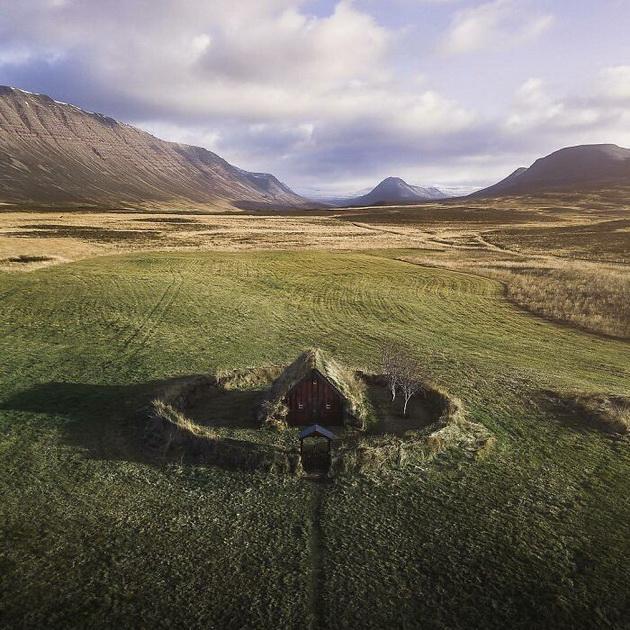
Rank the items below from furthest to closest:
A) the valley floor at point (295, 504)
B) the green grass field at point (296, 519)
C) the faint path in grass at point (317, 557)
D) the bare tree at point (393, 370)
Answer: the bare tree at point (393, 370) → the valley floor at point (295, 504) → the green grass field at point (296, 519) → the faint path in grass at point (317, 557)

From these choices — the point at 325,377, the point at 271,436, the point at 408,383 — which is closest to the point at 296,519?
the point at 271,436

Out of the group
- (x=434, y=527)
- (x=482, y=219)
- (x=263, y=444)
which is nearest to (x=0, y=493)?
(x=263, y=444)

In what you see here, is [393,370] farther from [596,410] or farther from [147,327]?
[147,327]

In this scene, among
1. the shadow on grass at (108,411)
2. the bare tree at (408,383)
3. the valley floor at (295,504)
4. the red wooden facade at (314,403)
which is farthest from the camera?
the bare tree at (408,383)

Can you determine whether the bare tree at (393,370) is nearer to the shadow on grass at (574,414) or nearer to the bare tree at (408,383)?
the bare tree at (408,383)

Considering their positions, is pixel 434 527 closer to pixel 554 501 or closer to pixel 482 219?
pixel 554 501

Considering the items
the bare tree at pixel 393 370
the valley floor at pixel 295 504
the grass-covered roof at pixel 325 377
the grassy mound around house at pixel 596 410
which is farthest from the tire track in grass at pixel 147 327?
the grassy mound around house at pixel 596 410

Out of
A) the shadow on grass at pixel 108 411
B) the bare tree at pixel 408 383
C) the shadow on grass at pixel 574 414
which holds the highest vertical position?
the bare tree at pixel 408 383
